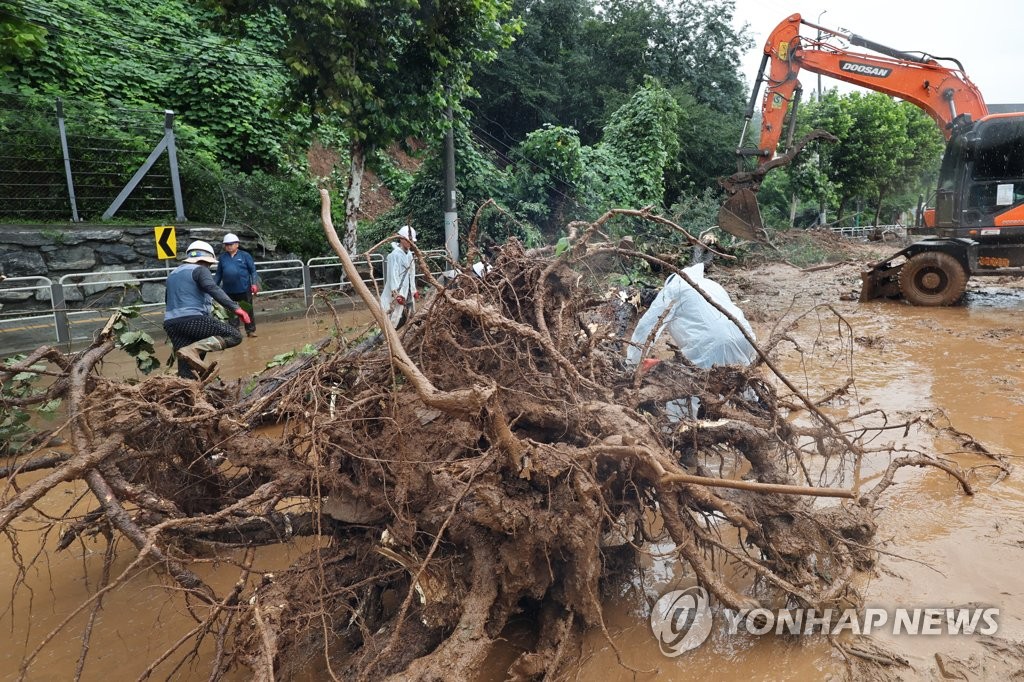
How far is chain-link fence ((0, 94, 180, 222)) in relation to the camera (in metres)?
8.28

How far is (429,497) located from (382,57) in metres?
8.29

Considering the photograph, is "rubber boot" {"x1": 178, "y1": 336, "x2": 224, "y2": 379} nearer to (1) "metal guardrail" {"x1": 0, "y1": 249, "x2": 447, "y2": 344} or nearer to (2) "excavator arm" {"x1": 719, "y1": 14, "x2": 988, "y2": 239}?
(1) "metal guardrail" {"x1": 0, "y1": 249, "x2": 447, "y2": 344}

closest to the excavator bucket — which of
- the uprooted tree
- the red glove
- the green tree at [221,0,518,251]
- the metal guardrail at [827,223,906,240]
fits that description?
the green tree at [221,0,518,251]

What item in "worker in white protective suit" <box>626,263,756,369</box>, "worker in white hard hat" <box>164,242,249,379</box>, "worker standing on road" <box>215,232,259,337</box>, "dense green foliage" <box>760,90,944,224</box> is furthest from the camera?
"dense green foliage" <box>760,90,944,224</box>

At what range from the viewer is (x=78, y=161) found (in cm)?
880

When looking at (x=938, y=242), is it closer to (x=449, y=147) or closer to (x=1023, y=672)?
(x=449, y=147)

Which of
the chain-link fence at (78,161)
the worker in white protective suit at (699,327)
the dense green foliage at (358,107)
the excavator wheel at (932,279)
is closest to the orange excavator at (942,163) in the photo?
the excavator wheel at (932,279)

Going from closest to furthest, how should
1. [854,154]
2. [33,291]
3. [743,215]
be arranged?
[33,291] < [743,215] < [854,154]

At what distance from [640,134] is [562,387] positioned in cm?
1472

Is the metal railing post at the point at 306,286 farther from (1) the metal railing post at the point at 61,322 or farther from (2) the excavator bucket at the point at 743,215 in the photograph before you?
(2) the excavator bucket at the point at 743,215

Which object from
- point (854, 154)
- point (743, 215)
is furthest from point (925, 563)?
point (854, 154)

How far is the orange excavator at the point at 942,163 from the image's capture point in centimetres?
894

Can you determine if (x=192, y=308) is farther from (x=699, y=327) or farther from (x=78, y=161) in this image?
(x=78, y=161)

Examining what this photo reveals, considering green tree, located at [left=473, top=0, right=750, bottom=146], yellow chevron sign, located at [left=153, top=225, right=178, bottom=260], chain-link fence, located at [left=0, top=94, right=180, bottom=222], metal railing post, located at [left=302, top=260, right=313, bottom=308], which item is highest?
green tree, located at [left=473, top=0, right=750, bottom=146]
